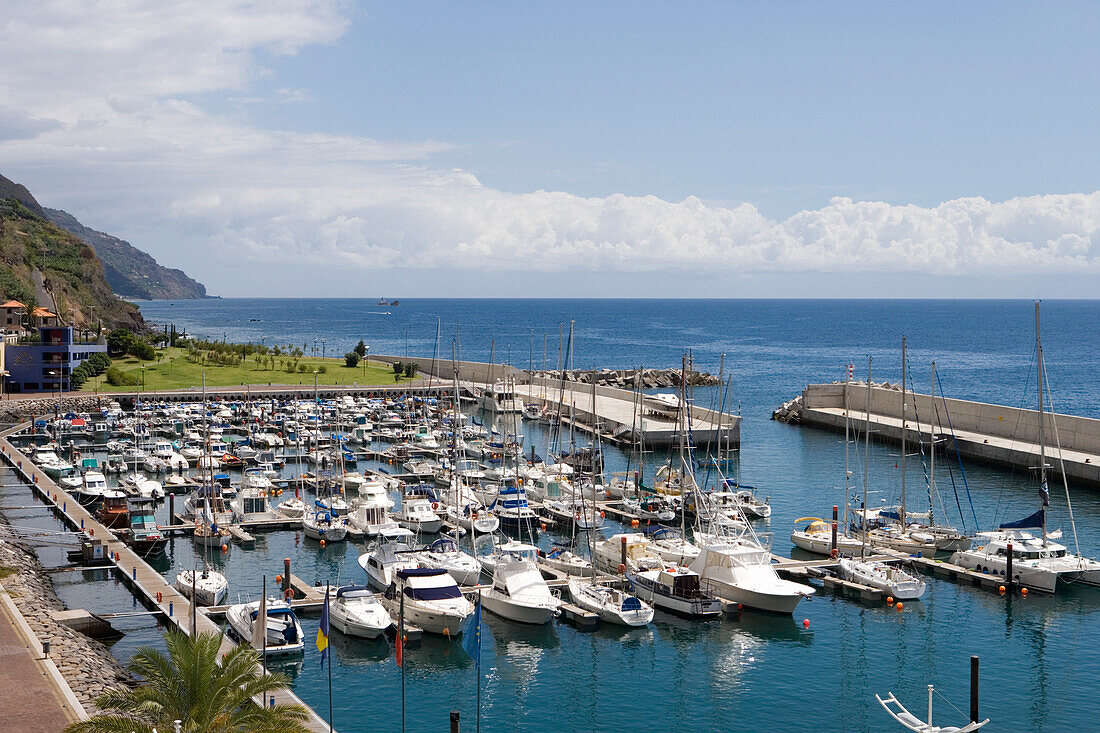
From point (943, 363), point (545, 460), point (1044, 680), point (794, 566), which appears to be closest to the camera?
point (1044, 680)

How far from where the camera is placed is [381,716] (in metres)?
34.7

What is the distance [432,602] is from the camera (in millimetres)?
41625

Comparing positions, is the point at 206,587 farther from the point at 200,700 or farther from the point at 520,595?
the point at 200,700

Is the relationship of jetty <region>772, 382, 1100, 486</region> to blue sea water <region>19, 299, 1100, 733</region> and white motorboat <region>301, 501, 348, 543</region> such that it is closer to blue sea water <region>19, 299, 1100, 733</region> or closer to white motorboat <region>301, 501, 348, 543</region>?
blue sea water <region>19, 299, 1100, 733</region>

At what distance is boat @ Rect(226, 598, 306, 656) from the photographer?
38.2 metres

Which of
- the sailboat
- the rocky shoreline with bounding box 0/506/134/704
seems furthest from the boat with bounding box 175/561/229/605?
the sailboat

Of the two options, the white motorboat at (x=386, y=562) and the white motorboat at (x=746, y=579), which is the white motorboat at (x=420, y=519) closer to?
the white motorboat at (x=386, y=562)

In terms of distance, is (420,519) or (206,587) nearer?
(206,587)

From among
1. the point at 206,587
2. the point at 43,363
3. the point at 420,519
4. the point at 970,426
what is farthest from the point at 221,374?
the point at 206,587

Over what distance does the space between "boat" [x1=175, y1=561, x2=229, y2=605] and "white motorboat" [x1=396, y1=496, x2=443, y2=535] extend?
13696mm

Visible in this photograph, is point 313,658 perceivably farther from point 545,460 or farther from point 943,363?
point 943,363

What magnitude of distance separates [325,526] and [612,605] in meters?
19.7

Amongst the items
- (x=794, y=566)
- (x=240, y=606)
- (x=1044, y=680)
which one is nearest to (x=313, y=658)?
(x=240, y=606)

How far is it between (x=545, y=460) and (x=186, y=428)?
34.0 metres
